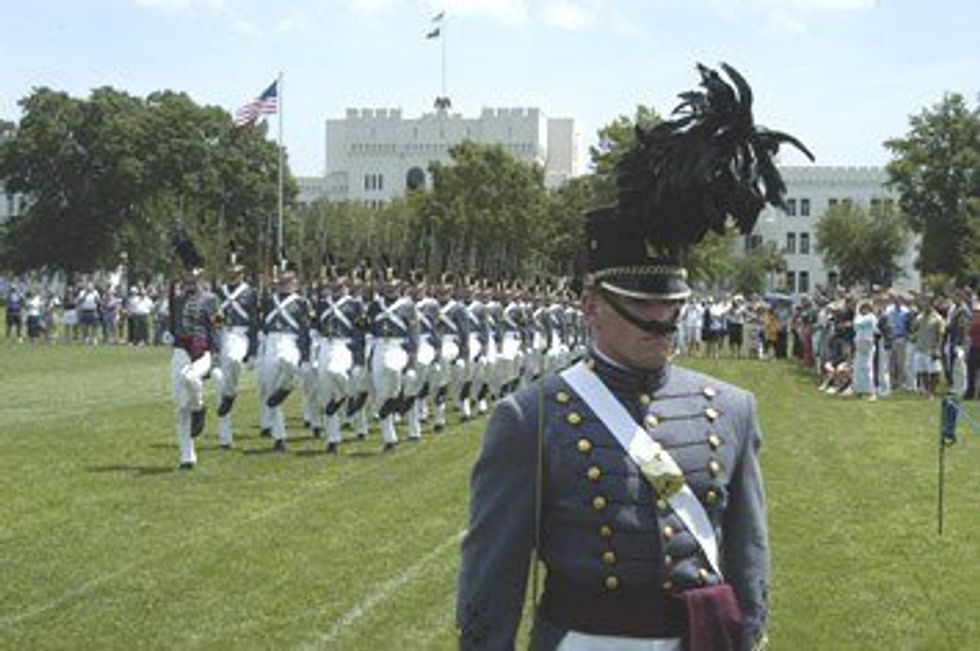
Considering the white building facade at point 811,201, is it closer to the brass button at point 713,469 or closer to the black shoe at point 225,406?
the black shoe at point 225,406

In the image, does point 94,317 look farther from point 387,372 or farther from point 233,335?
point 233,335

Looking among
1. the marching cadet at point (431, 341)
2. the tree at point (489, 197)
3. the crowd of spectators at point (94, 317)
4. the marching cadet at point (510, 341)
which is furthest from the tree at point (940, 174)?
the marching cadet at point (431, 341)

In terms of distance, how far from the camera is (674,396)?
4512 millimetres

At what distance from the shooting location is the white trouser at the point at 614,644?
4199 millimetres

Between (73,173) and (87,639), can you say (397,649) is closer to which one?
(87,639)

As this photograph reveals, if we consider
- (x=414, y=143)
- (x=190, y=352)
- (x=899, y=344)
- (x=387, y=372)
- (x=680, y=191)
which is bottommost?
(x=899, y=344)

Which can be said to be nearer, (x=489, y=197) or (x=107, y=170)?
(x=489, y=197)

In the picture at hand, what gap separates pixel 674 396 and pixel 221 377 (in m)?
15.7

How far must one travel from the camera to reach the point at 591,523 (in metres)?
4.27

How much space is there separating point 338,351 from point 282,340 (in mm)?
1033

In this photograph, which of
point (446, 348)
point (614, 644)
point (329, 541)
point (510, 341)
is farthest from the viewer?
point (510, 341)

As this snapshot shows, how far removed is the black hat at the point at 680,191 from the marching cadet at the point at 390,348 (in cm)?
1593

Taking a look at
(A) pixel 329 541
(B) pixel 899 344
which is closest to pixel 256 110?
(B) pixel 899 344

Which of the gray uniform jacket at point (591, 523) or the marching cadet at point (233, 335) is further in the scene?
the marching cadet at point (233, 335)
